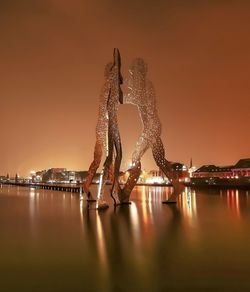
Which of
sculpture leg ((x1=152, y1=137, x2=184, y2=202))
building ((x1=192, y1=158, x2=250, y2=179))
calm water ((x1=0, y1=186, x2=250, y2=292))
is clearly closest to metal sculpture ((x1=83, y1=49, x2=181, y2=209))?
sculpture leg ((x1=152, y1=137, x2=184, y2=202))

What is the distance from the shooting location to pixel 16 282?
8.55m

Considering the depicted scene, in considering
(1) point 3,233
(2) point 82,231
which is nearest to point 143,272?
(2) point 82,231

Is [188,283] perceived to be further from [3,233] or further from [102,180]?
[102,180]

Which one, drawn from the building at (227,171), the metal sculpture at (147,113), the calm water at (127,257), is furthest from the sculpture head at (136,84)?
the building at (227,171)

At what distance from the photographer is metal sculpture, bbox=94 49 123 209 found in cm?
2473

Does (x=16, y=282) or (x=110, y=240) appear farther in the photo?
(x=110, y=240)

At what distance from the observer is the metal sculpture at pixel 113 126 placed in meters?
24.7

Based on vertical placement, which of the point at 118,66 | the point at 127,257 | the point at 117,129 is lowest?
the point at 127,257

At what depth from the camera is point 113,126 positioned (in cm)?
2547

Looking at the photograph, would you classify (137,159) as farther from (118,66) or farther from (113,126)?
(118,66)

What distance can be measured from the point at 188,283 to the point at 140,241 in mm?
5048

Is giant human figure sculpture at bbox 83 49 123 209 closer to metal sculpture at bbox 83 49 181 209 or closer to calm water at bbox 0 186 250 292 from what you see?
metal sculpture at bbox 83 49 181 209

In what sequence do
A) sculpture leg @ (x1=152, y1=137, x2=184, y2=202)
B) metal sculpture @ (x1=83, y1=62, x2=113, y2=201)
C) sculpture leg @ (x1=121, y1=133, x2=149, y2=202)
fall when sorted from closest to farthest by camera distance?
metal sculpture @ (x1=83, y1=62, x2=113, y2=201) < sculpture leg @ (x1=152, y1=137, x2=184, y2=202) < sculpture leg @ (x1=121, y1=133, x2=149, y2=202)

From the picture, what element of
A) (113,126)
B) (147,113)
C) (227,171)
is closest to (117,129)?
(113,126)
